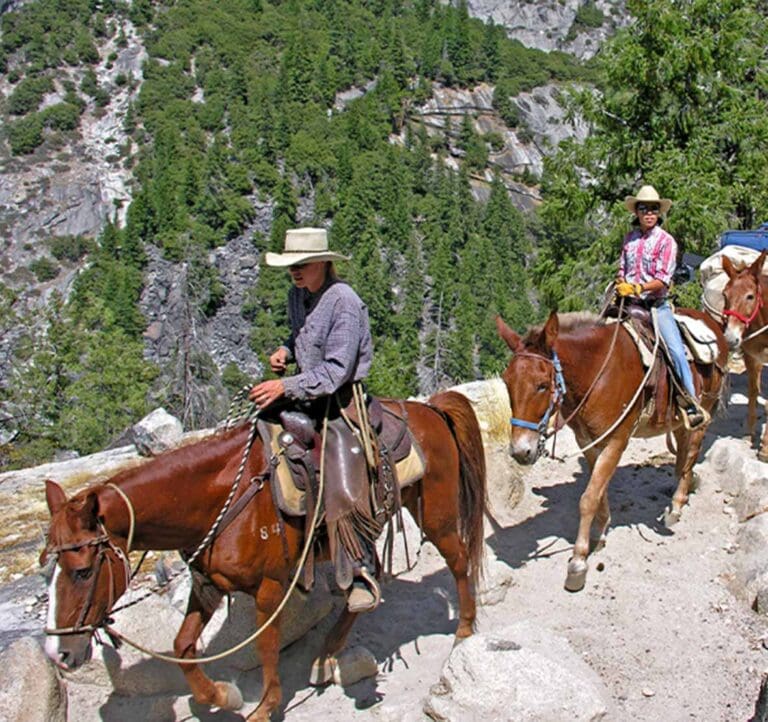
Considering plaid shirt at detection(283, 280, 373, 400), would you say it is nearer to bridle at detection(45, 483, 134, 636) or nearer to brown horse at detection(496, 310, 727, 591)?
bridle at detection(45, 483, 134, 636)

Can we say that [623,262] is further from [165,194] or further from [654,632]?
[165,194]

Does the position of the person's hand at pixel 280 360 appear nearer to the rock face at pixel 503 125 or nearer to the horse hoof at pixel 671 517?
the horse hoof at pixel 671 517

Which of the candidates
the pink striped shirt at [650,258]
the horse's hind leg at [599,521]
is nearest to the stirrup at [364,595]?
the horse's hind leg at [599,521]

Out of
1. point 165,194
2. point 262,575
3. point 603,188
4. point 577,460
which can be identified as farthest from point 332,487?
point 165,194

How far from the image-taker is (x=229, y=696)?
452 cm

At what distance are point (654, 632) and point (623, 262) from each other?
3.54 metres

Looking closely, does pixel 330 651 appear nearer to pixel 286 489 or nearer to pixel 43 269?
pixel 286 489

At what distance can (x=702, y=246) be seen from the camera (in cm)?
1269

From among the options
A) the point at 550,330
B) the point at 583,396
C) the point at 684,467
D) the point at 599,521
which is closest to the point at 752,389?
the point at 684,467

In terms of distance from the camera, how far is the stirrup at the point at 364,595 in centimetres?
476

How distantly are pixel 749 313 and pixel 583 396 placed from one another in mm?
3057

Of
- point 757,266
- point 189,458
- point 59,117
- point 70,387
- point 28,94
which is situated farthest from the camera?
point 28,94

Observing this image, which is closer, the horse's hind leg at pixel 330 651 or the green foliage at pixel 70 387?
the horse's hind leg at pixel 330 651

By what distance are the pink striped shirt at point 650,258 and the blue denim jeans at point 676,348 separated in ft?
0.83
